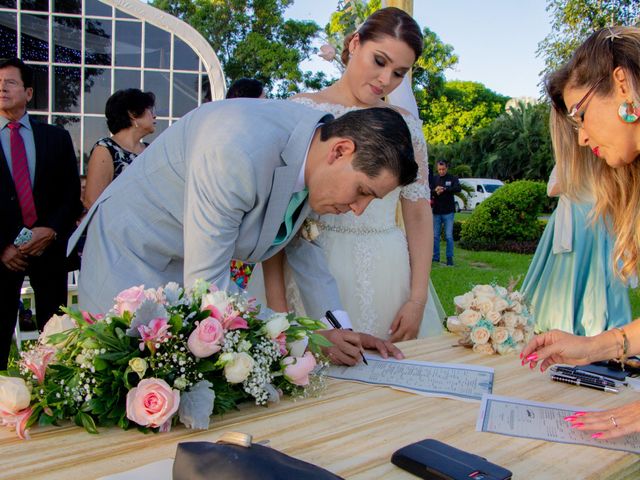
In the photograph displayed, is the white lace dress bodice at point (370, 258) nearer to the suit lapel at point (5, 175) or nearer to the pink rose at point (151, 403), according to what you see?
the pink rose at point (151, 403)

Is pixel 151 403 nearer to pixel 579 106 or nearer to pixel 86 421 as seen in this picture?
pixel 86 421

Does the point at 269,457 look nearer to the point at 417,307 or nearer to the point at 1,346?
the point at 417,307

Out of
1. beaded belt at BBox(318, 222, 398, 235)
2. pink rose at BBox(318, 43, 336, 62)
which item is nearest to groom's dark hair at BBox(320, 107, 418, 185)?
beaded belt at BBox(318, 222, 398, 235)

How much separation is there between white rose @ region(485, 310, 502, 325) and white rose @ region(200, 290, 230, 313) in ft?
4.24

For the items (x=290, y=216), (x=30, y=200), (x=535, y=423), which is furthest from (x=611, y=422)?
(x=30, y=200)

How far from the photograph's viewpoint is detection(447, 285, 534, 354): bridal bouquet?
96.8 inches

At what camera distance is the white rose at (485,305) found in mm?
2531

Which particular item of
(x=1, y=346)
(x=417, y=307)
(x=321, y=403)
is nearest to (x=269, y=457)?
(x=321, y=403)

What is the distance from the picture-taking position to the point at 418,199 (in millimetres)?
2914

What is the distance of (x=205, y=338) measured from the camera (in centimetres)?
148

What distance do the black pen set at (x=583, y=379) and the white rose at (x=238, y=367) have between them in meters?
1.15

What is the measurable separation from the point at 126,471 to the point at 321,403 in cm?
65

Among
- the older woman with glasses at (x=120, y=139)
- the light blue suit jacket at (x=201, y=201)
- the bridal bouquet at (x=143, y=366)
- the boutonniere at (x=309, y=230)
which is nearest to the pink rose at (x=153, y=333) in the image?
the bridal bouquet at (x=143, y=366)

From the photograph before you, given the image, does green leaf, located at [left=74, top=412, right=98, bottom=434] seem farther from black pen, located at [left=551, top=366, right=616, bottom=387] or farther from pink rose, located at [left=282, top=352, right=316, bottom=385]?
black pen, located at [left=551, top=366, right=616, bottom=387]
